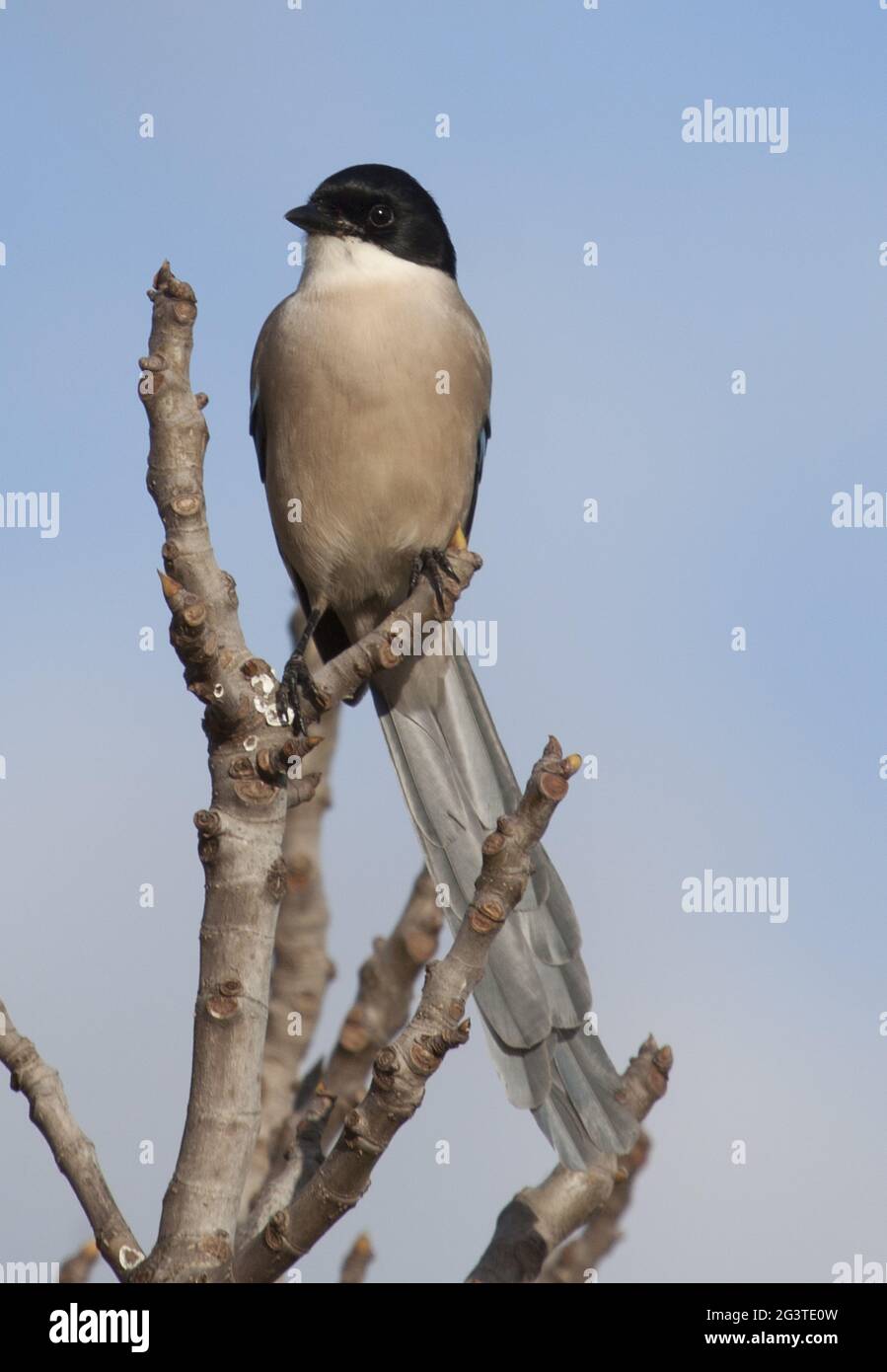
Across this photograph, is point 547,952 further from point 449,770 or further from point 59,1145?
point 59,1145

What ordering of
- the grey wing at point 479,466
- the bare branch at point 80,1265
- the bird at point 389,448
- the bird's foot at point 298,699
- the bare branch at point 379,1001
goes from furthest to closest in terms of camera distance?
1. the grey wing at point 479,466
2. the bird at point 389,448
3. the bare branch at point 379,1001
4. the bare branch at point 80,1265
5. the bird's foot at point 298,699

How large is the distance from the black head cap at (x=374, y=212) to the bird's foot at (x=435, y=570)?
1207mm

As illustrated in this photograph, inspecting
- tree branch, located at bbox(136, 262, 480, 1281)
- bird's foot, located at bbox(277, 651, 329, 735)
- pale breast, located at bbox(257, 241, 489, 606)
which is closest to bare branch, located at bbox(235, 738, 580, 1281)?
tree branch, located at bbox(136, 262, 480, 1281)

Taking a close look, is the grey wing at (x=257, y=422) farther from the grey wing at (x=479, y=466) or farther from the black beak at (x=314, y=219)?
the grey wing at (x=479, y=466)

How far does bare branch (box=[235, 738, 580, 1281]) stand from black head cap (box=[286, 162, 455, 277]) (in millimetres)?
3351

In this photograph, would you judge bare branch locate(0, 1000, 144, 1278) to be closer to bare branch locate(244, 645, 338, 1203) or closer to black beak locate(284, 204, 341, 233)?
bare branch locate(244, 645, 338, 1203)

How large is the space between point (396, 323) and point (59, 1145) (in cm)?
331

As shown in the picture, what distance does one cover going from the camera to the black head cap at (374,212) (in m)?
5.43

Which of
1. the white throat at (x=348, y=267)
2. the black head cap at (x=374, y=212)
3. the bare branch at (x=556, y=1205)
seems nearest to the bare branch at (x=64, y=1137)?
the bare branch at (x=556, y=1205)

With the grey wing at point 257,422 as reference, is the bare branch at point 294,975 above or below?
below

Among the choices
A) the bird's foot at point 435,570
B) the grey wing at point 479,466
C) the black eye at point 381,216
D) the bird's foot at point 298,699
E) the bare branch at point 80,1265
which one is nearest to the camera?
the bird's foot at point 298,699

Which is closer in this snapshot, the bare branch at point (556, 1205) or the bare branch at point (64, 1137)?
the bare branch at point (64, 1137)

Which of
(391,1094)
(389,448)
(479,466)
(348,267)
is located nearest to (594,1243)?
(391,1094)
